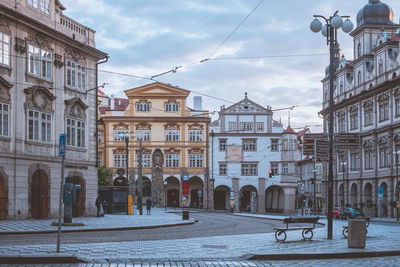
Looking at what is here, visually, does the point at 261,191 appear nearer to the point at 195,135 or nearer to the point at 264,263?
the point at 195,135

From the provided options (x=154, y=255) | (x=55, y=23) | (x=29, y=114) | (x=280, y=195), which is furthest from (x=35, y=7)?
(x=280, y=195)

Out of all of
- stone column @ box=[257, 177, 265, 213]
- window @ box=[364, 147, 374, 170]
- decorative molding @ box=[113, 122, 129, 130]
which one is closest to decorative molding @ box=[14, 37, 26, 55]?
window @ box=[364, 147, 374, 170]

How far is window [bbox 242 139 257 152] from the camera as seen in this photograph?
80125mm

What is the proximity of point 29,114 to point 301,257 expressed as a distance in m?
22.7

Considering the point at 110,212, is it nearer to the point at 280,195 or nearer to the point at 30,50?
the point at 30,50

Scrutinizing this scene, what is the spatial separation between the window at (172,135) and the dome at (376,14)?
1056 inches

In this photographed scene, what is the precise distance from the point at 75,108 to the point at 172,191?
4256 centimetres

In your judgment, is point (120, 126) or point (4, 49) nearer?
point (4, 49)

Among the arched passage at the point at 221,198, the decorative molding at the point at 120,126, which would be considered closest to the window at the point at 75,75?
the decorative molding at the point at 120,126

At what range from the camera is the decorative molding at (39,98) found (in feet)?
111

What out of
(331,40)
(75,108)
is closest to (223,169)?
(75,108)

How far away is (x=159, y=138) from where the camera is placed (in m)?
78.2

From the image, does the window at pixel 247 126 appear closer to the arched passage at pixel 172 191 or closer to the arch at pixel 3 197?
the arched passage at pixel 172 191

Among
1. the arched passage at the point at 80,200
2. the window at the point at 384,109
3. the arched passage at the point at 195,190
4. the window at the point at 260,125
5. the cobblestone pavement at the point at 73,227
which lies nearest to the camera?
the cobblestone pavement at the point at 73,227
